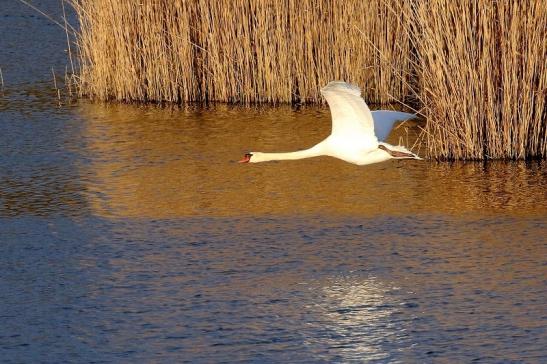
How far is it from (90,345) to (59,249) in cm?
193

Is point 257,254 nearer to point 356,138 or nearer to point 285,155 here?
point 356,138

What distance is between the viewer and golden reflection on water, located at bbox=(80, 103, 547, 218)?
9094 millimetres

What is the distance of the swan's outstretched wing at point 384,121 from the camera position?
8727mm

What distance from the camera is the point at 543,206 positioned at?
8953mm

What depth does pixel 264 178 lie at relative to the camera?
1010 cm

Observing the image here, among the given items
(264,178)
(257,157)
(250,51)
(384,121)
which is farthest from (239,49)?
(384,121)

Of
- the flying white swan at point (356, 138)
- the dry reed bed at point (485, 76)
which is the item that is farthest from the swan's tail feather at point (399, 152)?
the dry reed bed at point (485, 76)

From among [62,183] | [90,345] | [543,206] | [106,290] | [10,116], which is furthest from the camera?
[10,116]

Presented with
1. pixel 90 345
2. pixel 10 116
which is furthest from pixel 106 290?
pixel 10 116

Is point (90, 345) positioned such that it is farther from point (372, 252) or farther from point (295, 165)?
point (295, 165)

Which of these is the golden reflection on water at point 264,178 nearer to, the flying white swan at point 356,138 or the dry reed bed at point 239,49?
the flying white swan at point 356,138

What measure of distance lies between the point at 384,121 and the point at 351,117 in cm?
63

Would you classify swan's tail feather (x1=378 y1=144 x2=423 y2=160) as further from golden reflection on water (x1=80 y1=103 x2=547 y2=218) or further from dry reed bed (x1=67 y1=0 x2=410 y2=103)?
dry reed bed (x1=67 y1=0 x2=410 y2=103)

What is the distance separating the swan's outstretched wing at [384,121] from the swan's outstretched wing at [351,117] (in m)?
0.26
